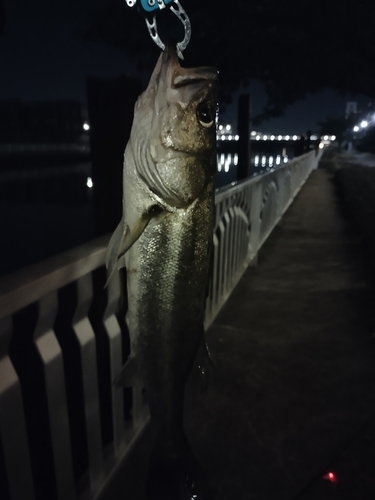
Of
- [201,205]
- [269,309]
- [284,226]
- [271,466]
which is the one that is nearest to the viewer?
[201,205]

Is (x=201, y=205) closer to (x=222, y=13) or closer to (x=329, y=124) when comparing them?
(x=222, y=13)

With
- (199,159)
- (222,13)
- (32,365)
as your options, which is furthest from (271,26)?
(199,159)

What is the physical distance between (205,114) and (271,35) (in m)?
12.5

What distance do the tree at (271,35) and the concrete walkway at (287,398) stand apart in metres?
8.12

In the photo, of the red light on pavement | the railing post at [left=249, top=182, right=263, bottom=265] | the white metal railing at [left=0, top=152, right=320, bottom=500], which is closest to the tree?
the railing post at [left=249, top=182, right=263, bottom=265]

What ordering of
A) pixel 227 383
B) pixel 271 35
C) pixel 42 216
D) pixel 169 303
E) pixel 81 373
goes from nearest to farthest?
pixel 169 303
pixel 81 373
pixel 227 383
pixel 271 35
pixel 42 216

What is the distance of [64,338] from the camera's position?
6.96 metres

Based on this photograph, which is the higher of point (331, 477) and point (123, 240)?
point (123, 240)

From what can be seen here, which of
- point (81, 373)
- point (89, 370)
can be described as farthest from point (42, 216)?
point (89, 370)

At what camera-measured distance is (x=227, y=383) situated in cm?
331

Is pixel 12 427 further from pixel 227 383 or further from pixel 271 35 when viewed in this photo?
pixel 271 35

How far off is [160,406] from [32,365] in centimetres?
492

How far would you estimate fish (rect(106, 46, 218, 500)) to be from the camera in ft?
5.20

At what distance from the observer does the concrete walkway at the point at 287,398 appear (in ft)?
7.97
